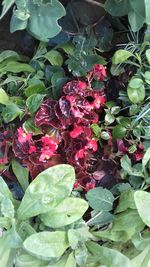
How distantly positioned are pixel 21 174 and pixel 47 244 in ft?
0.63

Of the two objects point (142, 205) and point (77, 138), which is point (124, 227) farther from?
point (77, 138)

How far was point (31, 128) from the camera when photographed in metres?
1.05

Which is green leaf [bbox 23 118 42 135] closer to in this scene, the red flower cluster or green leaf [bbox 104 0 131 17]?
the red flower cluster

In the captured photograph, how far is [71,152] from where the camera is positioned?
1051 mm

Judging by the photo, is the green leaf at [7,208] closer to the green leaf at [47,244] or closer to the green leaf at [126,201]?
the green leaf at [47,244]

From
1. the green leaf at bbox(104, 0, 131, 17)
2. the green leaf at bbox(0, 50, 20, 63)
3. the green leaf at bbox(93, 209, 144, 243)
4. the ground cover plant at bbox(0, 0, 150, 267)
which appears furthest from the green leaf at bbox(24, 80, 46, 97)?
the green leaf at bbox(93, 209, 144, 243)

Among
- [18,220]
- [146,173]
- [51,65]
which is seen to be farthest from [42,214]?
[51,65]

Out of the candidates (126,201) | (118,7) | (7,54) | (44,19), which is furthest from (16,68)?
(126,201)

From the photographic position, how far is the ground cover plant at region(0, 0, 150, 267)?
974mm

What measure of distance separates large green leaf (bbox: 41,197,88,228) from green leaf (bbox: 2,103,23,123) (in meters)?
0.22

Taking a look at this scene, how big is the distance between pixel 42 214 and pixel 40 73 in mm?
332

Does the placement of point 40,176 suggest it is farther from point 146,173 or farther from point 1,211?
point 146,173

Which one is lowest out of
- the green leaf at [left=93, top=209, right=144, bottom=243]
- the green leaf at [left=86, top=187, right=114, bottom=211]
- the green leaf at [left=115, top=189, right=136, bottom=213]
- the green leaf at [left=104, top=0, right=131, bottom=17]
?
the green leaf at [left=93, top=209, right=144, bottom=243]

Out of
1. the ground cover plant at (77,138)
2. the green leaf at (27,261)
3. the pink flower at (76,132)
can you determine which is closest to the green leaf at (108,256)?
the ground cover plant at (77,138)
